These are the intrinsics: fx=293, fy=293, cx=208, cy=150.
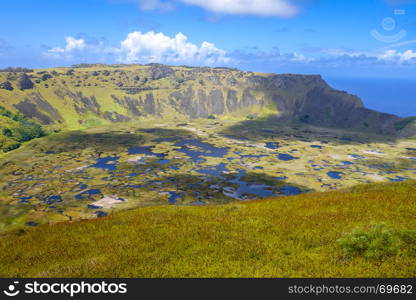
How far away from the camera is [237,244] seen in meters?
16.5

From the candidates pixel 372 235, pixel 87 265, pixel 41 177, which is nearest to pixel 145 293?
pixel 87 265

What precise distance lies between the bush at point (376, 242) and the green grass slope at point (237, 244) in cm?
4

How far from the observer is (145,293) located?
35.2 feet

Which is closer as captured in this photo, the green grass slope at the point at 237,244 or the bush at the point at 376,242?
the green grass slope at the point at 237,244

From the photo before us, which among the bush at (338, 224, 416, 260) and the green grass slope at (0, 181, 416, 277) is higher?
the bush at (338, 224, 416, 260)

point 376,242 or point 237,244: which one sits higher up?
point 376,242

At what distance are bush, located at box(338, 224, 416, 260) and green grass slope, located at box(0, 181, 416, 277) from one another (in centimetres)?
4

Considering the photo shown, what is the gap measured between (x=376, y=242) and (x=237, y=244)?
6.92 metres

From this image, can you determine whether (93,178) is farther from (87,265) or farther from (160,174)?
(87,265)

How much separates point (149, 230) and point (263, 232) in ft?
24.9

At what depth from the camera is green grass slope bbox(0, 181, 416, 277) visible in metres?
13.2

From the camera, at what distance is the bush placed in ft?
43.9

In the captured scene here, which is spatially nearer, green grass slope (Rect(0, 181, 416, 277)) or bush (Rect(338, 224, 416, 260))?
green grass slope (Rect(0, 181, 416, 277))

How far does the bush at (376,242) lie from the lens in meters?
13.4
